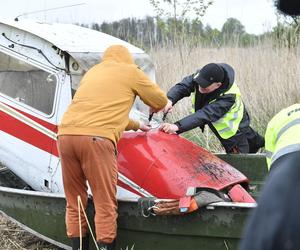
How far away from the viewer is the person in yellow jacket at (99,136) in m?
4.16

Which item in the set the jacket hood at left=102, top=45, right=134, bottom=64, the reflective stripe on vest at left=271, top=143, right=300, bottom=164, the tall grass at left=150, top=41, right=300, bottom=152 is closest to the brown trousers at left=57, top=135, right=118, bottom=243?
the jacket hood at left=102, top=45, right=134, bottom=64

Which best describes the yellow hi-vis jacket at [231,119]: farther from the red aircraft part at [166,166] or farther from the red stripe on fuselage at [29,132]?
the red stripe on fuselage at [29,132]

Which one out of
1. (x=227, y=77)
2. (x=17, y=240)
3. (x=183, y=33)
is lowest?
(x=17, y=240)

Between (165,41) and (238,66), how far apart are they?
4.56ft

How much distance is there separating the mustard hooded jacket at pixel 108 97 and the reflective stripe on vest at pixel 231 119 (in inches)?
42.1

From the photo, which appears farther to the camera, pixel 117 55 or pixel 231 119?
pixel 231 119

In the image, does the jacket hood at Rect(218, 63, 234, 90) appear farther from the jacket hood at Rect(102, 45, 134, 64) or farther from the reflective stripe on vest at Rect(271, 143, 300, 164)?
the reflective stripe on vest at Rect(271, 143, 300, 164)

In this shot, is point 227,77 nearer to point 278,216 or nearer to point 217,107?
point 217,107

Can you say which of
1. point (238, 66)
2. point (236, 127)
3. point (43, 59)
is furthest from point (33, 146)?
point (238, 66)

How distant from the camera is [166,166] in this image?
175 inches

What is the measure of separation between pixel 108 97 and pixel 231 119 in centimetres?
160

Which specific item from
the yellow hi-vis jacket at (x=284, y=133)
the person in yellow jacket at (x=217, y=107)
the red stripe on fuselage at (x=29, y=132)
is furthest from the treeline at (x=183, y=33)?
the yellow hi-vis jacket at (x=284, y=133)

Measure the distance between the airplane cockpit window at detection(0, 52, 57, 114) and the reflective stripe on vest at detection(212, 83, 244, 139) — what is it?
1.56 m

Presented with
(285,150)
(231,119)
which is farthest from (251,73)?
(285,150)
